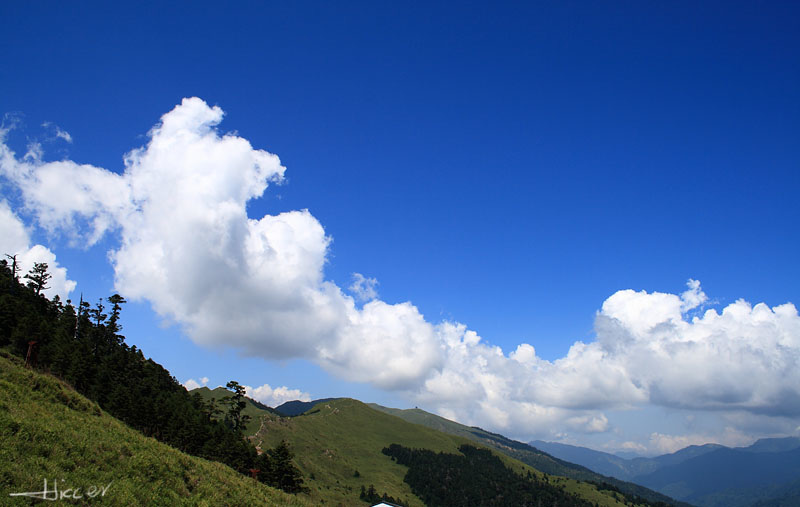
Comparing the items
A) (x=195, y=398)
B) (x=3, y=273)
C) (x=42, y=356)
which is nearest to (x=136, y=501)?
(x=42, y=356)

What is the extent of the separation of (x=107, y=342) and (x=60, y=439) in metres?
95.8

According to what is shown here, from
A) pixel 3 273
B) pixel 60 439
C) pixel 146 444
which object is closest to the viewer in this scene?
pixel 60 439

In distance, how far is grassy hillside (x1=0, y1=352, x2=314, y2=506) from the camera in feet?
75.9

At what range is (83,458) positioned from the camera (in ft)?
89.2

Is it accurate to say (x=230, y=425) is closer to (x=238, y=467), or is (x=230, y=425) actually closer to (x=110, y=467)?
(x=238, y=467)

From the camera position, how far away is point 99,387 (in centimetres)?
7881
